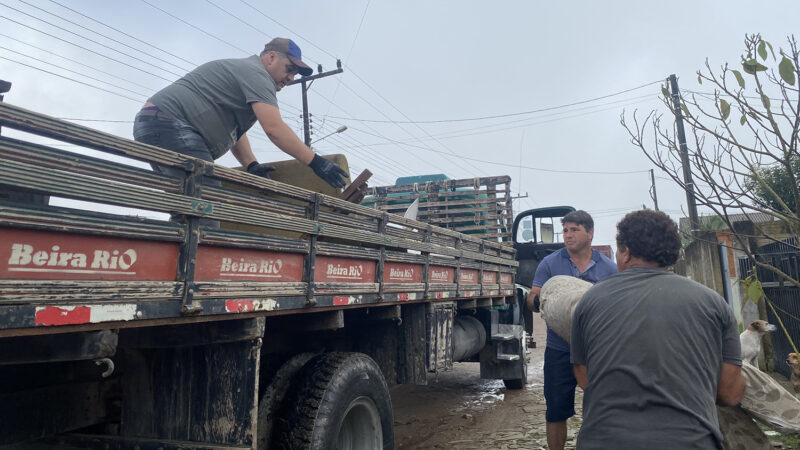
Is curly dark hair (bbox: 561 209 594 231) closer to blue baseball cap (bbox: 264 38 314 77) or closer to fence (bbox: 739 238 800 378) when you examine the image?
blue baseball cap (bbox: 264 38 314 77)

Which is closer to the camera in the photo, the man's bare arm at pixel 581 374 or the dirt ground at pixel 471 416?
the man's bare arm at pixel 581 374

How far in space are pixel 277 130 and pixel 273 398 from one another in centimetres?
146

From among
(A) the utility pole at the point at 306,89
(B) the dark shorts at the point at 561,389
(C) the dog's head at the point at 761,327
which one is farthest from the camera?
(A) the utility pole at the point at 306,89

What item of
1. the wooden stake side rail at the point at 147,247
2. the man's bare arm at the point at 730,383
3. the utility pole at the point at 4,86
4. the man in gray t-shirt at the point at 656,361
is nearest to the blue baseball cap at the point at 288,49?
the wooden stake side rail at the point at 147,247

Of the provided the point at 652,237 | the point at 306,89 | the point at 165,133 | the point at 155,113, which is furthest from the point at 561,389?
the point at 306,89

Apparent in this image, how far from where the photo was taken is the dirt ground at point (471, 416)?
181 inches

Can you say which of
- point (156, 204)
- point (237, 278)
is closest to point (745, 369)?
point (237, 278)

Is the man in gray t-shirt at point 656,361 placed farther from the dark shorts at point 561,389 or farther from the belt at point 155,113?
the belt at point 155,113

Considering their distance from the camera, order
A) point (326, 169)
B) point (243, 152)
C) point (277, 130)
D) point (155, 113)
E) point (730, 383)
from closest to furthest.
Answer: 1. point (730, 383)
2. point (155, 113)
3. point (277, 130)
4. point (326, 169)
5. point (243, 152)

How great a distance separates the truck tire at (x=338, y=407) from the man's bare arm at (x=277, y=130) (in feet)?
3.92

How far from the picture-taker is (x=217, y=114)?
2.97 m

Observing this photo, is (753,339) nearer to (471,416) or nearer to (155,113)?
(471,416)

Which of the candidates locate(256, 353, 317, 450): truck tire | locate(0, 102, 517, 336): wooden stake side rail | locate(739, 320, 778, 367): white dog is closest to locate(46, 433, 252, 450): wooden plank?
locate(256, 353, 317, 450): truck tire

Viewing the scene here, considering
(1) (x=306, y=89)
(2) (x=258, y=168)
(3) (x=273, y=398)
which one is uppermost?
(1) (x=306, y=89)
